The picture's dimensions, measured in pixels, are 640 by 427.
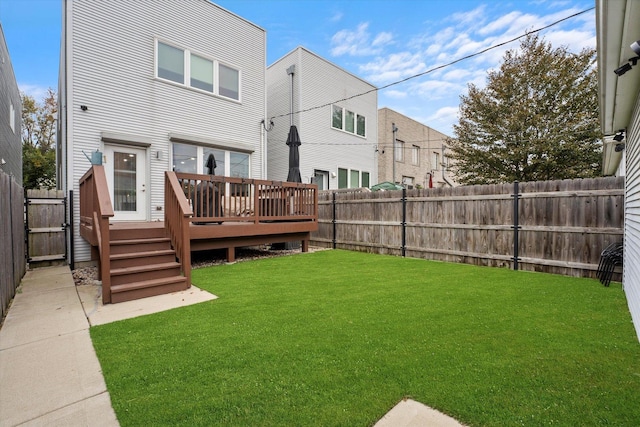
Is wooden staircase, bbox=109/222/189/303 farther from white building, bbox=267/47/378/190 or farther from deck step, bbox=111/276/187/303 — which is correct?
white building, bbox=267/47/378/190

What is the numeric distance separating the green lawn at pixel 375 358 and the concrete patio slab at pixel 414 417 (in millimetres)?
47

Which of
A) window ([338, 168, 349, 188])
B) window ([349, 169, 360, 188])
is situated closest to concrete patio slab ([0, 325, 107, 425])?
window ([338, 168, 349, 188])

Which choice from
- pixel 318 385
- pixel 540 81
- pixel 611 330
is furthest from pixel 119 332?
pixel 540 81

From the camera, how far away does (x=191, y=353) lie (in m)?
2.54

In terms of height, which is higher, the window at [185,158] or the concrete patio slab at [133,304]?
the window at [185,158]

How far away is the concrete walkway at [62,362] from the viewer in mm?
1811

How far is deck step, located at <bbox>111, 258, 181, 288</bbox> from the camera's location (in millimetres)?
4289

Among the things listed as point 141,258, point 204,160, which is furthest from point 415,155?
point 141,258

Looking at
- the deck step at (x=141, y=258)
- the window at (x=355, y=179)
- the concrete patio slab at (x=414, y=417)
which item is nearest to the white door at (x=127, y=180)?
the deck step at (x=141, y=258)

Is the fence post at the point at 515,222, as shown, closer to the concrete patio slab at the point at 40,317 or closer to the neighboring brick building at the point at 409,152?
the concrete patio slab at the point at 40,317

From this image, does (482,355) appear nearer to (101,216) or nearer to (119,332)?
(119,332)

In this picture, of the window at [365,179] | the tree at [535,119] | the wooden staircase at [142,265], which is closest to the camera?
the wooden staircase at [142,265]

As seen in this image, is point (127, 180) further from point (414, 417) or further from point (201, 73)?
point (414, 417)

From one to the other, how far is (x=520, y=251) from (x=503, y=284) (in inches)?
61.8
